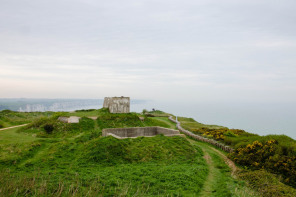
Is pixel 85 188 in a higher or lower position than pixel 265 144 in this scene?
lower

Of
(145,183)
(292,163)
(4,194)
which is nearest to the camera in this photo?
(4,194)

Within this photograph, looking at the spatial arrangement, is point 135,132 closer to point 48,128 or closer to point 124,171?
point 48,128

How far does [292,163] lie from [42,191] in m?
13.0

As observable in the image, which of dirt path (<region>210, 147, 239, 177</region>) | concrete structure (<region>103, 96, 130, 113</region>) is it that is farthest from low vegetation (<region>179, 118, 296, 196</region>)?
concrete structure (<region>103, 96, 130, 113</region>)

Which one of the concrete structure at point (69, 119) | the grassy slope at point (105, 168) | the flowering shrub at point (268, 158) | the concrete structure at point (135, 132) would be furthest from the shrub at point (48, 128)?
the flowering shrub at point (268, 158)

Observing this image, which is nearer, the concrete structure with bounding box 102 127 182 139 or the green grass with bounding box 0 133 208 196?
the green grass with bounding box 0 133 208 196

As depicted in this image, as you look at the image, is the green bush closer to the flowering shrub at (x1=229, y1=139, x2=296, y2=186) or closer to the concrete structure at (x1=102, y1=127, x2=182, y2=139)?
the flowering shrub at (x1=229, y1=139, x2=296, y2=186)

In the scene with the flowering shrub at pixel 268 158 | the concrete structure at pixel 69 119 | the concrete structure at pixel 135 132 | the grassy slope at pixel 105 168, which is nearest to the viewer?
the grassy slope at pixel 105 168

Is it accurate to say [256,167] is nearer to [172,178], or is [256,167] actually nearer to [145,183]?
[172,178]

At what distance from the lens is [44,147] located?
16.4m

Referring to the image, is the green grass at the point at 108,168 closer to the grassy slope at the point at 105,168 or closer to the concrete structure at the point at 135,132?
the grassy slope at the point at 105,168

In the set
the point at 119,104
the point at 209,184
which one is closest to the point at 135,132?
the point at 119,104

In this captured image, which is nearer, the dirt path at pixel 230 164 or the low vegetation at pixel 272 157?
the low vegetation at pixel 272 157

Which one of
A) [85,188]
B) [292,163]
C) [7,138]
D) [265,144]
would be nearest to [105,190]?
[85,188]
